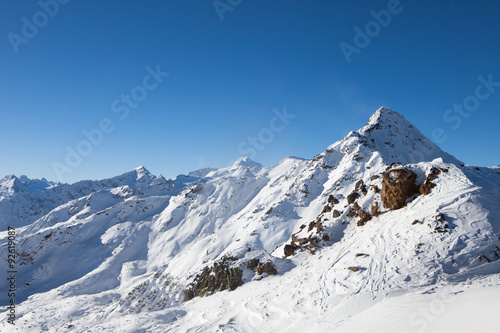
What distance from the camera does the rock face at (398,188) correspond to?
91.5ft

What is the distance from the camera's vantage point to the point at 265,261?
29844mm

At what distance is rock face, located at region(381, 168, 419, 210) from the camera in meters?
27.9

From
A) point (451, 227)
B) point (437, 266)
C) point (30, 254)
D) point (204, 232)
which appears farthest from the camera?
point (204, 232)

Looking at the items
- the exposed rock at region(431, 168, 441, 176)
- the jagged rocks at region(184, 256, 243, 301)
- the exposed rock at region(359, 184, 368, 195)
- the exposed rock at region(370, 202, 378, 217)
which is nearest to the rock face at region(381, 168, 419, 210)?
the exposed rock at region(370, 202, 378, 217)

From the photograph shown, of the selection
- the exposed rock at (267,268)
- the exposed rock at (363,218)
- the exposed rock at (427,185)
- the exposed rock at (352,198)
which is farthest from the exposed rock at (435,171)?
the exposed rock at (267,268)

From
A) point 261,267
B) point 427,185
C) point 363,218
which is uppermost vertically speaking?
point 427,185

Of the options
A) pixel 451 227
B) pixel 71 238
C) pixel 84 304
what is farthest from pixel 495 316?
pixel 71 238

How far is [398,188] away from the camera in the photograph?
28266mm

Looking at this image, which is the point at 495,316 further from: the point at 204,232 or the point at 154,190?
the point at 154,190

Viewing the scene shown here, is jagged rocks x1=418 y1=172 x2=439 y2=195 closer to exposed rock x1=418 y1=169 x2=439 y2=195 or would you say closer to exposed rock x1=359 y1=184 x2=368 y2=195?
exposed rock x1=418 y1=169 x2=439 y2=195

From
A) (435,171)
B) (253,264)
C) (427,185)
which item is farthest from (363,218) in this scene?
(253,264)

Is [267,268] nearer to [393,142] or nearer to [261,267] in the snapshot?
[261,267]

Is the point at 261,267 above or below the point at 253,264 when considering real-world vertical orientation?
below

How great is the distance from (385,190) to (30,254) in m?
121
